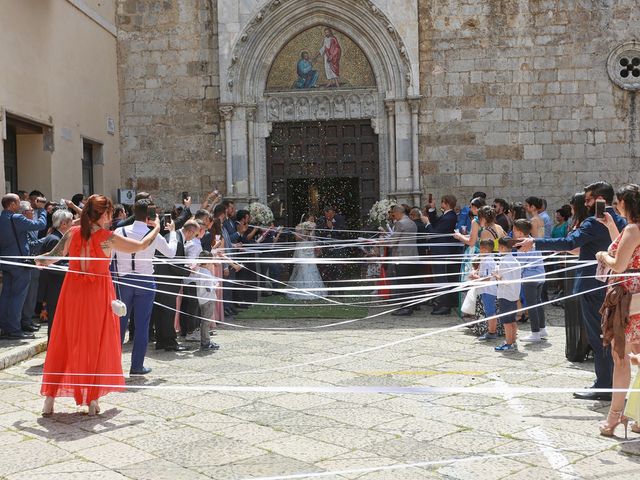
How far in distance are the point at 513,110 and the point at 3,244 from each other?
10964 millimetres

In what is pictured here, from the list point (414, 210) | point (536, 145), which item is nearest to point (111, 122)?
point (414, 210)

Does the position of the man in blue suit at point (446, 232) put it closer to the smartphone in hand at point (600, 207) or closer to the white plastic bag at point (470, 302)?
the white plastic bag at point (470, 302)

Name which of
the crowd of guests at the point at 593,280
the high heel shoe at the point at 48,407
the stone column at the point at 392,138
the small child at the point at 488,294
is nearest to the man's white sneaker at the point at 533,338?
the crowd of guests at the point at 593,280

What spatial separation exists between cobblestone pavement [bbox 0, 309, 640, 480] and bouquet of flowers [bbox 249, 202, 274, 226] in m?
7.24

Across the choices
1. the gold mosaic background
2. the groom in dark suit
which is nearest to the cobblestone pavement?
the groom in dark suit

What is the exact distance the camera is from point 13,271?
982 centimetres

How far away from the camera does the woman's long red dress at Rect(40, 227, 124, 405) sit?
6.21 m

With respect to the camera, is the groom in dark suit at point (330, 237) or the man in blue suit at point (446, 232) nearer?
the man in blue suit at point (446, 232)

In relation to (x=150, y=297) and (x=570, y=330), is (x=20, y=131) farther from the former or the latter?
(x=570, y=330)

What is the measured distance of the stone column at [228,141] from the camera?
17.1 m

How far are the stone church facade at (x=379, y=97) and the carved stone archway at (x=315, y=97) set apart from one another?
0.03 m

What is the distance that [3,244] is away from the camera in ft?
32.8

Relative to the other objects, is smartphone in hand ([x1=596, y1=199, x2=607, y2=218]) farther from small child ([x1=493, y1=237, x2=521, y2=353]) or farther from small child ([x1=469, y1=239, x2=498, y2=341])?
small child ([x1=469, y1=239, x2=498, y2=341])

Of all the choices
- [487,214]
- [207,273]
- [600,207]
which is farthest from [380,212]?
[600,207]
